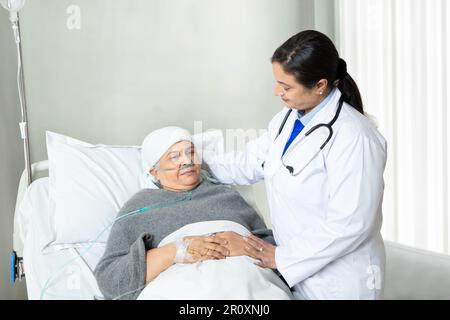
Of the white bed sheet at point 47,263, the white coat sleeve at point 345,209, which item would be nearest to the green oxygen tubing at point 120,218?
the white bed sheet at point 47,263

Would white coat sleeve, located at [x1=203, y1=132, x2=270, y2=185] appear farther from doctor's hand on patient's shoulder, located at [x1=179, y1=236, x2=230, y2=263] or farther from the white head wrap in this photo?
doctor's hand on patient's shoulder, located at [x1=179, y1=236, x2=230, y2=263]

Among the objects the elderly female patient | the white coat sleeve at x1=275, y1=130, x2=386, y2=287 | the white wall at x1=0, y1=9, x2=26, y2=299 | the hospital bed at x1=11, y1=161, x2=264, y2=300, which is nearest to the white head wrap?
the elderly female patient

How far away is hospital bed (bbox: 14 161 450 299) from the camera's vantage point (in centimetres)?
183

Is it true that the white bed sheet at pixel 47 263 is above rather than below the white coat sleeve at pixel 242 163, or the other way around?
below

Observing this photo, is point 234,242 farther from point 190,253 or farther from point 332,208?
point 332,208

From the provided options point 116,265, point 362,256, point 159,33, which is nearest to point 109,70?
point 159,33

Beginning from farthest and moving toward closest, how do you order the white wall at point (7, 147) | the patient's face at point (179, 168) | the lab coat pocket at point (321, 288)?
the white wall at point (7, 147)
the patient's face at point (179, 168)
the lab coat pocket at point (321, 288)

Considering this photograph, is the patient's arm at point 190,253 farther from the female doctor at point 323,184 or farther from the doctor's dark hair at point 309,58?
the doctor's dark hair at point 309,58

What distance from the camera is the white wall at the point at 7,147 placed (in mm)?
2369

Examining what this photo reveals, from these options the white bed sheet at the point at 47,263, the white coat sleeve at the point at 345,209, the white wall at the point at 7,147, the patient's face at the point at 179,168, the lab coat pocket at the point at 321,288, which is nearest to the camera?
the white coat sleeve at the point at 345,209

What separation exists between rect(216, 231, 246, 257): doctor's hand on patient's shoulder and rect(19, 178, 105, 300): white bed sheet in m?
0.45

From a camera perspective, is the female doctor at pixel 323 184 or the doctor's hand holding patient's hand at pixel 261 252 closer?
the female doctor at pixel 323 184

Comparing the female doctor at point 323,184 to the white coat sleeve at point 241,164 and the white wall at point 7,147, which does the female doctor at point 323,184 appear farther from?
the white wall at point 7,147

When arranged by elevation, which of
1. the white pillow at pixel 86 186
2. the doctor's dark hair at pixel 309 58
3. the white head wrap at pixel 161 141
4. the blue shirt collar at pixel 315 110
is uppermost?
the doctor's dark hair at pixel 309 58
